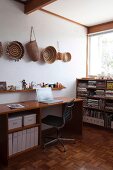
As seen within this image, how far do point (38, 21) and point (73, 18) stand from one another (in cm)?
96

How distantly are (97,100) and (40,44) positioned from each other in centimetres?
181

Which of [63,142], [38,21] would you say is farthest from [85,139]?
[38,21]

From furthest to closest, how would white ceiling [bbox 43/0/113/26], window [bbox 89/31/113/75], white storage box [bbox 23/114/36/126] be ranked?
1. window [bbox 89/31/113/75]
2. white ceiling [bbox 43/0/113/26]
3. white storage box [bbox 23/114/36/126]

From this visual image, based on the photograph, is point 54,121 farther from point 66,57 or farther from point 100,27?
point 100,27

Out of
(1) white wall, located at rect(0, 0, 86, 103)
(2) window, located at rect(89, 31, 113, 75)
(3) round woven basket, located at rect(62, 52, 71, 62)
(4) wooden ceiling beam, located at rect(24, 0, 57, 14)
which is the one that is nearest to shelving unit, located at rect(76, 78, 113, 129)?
(1) white wall, located at rect(0, 0, 86, 103)

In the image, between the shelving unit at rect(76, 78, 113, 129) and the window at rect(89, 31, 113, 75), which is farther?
the window at rect(89, 31, 113, 75)

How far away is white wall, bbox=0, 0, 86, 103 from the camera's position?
115 inches

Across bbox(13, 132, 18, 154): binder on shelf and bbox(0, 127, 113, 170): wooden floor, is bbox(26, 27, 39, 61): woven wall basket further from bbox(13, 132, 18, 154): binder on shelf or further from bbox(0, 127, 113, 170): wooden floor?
bbox(0, 127, 113, 170): wooden floor

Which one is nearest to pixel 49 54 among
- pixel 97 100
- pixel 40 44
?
pixel 40 44

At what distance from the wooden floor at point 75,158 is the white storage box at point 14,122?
1.61ft

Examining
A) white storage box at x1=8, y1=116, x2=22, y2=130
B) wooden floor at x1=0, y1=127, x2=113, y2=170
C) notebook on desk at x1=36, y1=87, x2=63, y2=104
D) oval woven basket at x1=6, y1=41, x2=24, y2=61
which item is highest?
oval woven basket at x1=6, y1=41, x2=24, y2=61

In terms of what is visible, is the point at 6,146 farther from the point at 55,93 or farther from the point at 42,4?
the point at 42,4

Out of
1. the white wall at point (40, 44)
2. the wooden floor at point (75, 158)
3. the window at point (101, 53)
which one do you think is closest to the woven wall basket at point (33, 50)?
the white wall at point (40, 44)

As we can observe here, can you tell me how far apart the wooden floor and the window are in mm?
1835
